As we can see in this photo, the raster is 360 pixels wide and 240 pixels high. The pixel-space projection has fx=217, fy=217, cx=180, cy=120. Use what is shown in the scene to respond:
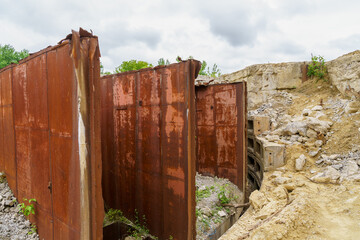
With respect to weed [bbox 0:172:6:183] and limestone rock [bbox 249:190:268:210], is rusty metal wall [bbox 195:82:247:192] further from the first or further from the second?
weed [bbox 0:172:6:183]

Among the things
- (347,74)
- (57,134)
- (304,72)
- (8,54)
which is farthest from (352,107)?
(8,54)

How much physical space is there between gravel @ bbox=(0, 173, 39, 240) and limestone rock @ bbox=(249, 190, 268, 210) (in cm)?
346

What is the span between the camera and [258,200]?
4.02m

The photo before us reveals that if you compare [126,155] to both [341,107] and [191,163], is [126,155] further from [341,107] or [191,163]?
[341,107]

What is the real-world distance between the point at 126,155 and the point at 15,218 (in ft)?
6.05

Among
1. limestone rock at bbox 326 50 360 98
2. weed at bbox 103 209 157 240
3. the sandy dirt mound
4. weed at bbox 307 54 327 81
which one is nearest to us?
the sandy dirt mound

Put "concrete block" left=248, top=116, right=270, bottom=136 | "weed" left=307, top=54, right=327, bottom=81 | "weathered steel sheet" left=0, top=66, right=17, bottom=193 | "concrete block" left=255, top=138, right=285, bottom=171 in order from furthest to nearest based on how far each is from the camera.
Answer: "weed" left=307, top=54, right=327, bottom=81 < "concrete block" left=248, top=116, right=270, bottom=136 < "concrete block" left=255, top=138, right=285, bottom=171 < "weathered steel sheet" left=0, top=66, right=17, bottom=193

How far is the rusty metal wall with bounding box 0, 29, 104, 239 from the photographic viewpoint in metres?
2.14

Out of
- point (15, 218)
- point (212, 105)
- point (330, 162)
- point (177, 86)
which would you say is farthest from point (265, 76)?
point (15, 218)

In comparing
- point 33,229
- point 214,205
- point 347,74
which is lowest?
point 214,205

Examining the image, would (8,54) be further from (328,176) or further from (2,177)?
(328,176)

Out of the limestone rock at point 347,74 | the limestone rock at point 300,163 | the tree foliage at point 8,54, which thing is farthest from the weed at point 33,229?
the tree foliage at point 8,54

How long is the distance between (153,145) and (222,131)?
3091mm

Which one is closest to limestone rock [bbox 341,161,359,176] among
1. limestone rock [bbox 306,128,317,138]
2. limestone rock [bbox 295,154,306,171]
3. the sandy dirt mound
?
the sandy dirt mound
